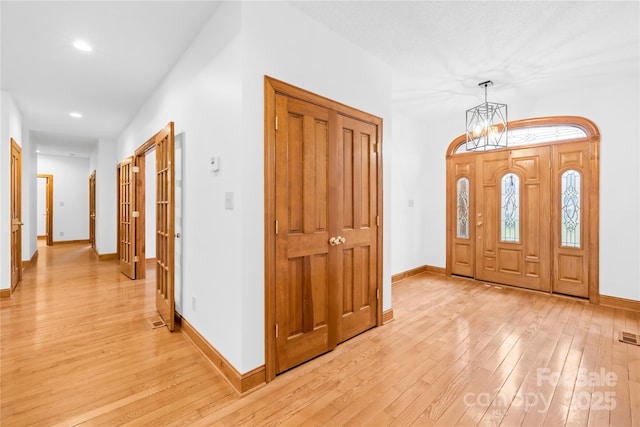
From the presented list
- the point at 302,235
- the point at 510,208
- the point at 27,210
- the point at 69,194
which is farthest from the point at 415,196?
the point at 69,194

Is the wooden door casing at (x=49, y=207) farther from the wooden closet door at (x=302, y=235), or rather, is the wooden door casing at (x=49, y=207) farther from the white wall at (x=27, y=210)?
the wooden closet door at (x=302, y=235)

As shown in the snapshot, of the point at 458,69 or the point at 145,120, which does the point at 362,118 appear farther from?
the point at 145,120

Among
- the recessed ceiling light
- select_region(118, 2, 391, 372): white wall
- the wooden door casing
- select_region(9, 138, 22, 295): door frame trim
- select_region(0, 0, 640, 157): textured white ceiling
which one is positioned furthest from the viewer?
the wooden door casing

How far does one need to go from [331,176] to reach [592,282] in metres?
3.88

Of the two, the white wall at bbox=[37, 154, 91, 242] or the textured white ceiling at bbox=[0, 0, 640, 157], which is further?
the white wall at bbox=[37, 154, 91, 242]

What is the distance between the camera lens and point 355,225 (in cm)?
280

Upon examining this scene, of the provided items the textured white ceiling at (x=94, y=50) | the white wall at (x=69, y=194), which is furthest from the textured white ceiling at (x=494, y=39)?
the white wall at (x=69, y=194)

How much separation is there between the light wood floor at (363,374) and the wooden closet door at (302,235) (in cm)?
22

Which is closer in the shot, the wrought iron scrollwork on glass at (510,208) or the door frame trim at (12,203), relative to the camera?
the door frame trim at (12,203)

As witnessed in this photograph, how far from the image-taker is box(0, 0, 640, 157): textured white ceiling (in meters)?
2.38

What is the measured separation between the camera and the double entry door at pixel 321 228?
2219mm

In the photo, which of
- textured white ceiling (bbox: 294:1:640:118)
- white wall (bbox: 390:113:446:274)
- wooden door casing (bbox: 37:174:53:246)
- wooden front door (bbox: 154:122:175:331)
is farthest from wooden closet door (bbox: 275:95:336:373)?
wooden door casing (bbox: 37:174:53:246)

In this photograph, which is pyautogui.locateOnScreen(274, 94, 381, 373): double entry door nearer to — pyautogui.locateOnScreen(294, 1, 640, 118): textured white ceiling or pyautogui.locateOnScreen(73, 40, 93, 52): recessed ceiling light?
pyautogui.locateOnScreen(294, 1, 640, 118): textured white ceiling

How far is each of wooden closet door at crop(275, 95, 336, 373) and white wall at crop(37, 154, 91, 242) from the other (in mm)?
10393
